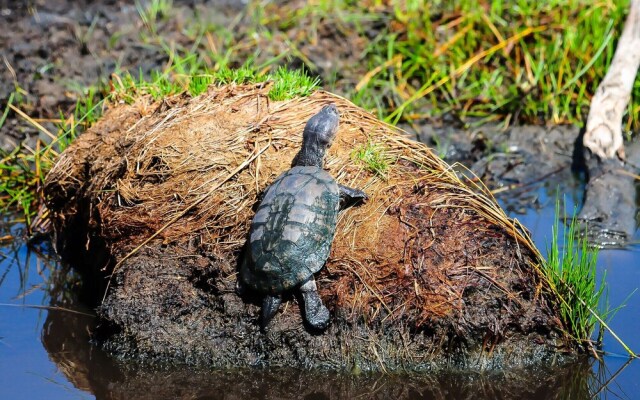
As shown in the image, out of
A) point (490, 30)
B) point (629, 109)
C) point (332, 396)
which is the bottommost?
point (332, 396)

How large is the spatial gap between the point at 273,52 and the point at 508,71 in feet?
6.44

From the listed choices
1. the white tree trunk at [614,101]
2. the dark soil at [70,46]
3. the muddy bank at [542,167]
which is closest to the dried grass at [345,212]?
the muddy bank at [542,167]

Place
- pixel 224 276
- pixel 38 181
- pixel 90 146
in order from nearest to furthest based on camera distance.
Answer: pixel 224 276, pixel 90 146, pixel 38 181

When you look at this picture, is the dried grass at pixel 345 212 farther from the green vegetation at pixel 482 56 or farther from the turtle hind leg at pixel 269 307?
the green vegetation at pixel 482 56

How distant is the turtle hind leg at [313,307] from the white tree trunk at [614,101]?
2.93 meters

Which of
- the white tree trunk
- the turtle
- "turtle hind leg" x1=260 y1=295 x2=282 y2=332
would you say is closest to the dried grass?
the turtle

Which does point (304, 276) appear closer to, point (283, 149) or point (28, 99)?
point (283, 149)

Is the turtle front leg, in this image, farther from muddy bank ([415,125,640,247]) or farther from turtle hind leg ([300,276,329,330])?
muddy bank ([415,125,640,247])

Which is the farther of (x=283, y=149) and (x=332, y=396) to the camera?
(x=283, y=149)

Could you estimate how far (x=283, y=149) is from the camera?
4531 mm

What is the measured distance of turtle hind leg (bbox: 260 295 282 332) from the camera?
405 centimetres

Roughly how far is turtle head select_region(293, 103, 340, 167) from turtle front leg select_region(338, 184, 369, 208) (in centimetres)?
21

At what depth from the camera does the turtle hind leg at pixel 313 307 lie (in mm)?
4008

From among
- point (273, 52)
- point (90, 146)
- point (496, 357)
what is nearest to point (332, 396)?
point (496, 357)
